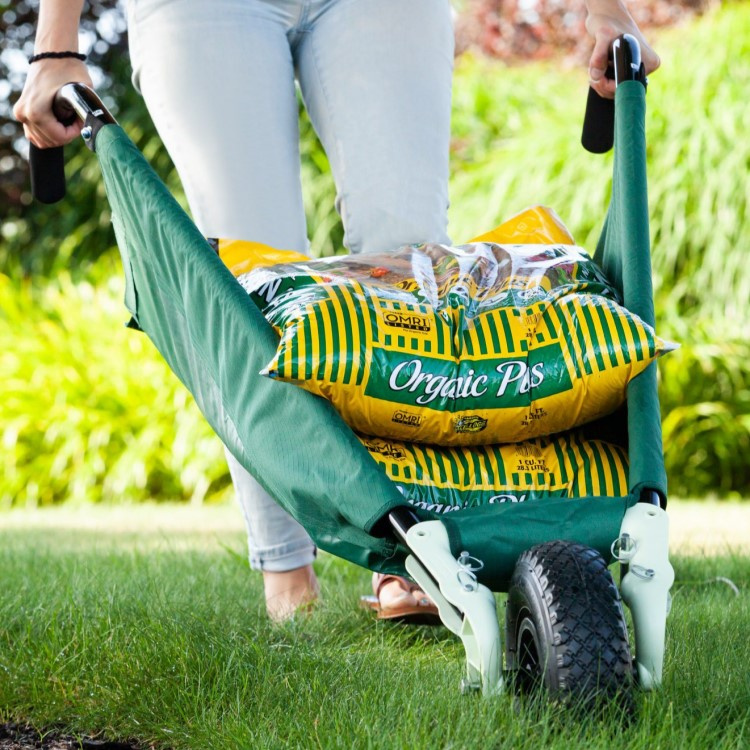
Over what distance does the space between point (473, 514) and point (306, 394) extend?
282 millimetres

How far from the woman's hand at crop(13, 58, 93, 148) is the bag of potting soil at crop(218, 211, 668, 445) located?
73cm

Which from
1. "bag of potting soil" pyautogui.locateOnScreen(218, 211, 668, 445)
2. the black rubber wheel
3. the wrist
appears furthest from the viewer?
the wrist

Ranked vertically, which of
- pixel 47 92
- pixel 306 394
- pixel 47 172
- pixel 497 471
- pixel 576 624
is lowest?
pixel 576 624

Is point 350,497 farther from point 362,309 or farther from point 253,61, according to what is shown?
point 253,61

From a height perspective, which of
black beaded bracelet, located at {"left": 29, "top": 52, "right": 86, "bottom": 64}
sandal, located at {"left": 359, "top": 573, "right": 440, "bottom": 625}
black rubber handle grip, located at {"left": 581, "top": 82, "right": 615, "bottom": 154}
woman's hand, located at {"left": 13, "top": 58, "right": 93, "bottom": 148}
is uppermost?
black beaded bracelet, located at {"left": 29, "top": 52, "right": 86, "bottom": 64}

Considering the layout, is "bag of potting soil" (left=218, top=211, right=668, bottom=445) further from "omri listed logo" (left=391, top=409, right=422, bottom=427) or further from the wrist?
the wrist

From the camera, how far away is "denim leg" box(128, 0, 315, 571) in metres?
2.11

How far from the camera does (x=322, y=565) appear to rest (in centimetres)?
297

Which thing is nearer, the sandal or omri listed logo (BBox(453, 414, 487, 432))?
omri listed logo (BBox(453, 414, 487, 432))

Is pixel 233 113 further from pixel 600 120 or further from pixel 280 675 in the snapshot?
pixel 280 675

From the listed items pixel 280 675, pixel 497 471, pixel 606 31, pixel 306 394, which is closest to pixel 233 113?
pixel 606 31

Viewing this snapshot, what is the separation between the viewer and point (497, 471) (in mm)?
1584

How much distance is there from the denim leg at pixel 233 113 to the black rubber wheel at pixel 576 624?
1.02m

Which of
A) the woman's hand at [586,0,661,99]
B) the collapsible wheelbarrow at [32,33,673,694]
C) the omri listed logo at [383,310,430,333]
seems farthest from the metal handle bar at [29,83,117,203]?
the woman's hand at [586,0,661,99]
